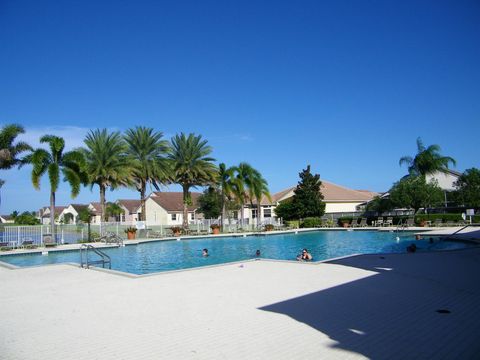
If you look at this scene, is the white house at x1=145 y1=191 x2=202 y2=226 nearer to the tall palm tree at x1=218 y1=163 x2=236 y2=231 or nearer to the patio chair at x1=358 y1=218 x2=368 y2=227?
the tall palm tree at x1=218 y1=163 x2=236 y2=231

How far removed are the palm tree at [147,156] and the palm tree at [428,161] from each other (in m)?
29.1

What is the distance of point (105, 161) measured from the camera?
110ft

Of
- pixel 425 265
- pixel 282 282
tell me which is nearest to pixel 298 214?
pixel 425 265

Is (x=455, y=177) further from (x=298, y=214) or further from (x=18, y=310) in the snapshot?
(x=18, y=310)

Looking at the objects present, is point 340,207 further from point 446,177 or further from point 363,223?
point 363,223

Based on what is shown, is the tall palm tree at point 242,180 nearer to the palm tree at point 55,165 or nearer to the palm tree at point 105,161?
the palm tree at point 105,161

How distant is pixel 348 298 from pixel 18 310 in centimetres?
693

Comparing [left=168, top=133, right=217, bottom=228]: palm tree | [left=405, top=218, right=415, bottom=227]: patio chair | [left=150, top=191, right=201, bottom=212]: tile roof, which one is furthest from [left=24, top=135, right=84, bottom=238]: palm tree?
[left=150, top=191, right=201, bottom=212]: tile roof

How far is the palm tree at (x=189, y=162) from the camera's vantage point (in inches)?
1496

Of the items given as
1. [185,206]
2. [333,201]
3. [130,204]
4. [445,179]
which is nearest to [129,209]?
[130,204]

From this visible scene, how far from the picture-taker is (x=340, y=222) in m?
41.9

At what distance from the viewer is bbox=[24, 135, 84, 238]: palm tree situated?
25812mm

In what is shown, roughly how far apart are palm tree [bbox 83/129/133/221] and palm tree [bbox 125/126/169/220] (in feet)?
7.05

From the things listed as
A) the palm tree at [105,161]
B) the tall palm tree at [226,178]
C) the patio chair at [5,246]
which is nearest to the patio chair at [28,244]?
the patio chair at [5,246]
